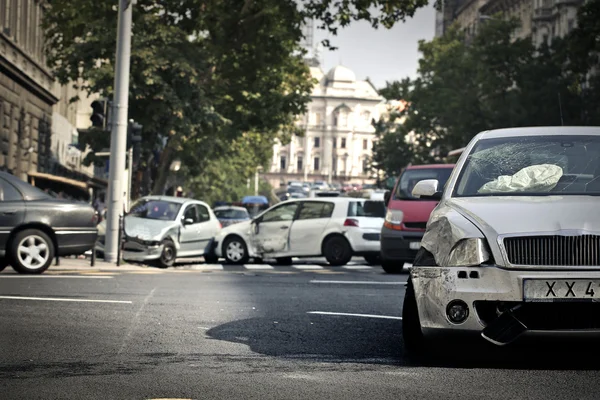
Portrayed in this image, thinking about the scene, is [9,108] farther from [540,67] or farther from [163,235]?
[540,67]

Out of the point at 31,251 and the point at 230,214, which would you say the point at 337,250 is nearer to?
the point at 31,251

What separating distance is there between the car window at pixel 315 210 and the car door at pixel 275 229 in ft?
0.62

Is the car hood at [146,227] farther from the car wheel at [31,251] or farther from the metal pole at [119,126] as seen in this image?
the car wheel at [31,251]

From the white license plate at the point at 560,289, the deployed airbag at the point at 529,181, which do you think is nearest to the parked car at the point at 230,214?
the deployed airbag at the point at 529,181

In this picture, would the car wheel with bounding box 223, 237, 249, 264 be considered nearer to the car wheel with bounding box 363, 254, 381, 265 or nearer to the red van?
the car wheel with bounding box 363, 254, 381, 265

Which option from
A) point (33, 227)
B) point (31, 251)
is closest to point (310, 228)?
point (33, 227)

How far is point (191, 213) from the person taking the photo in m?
28.2

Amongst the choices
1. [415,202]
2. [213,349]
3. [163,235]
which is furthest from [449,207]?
[163,235]

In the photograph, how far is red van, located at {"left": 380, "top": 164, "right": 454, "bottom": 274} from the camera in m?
21.6

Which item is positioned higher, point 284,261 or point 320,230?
point 320,230

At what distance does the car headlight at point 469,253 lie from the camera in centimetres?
782

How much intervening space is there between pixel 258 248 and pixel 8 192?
10202mm

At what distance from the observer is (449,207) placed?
8.62 metres

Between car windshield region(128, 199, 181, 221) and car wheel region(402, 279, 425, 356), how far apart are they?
61.9 ft
